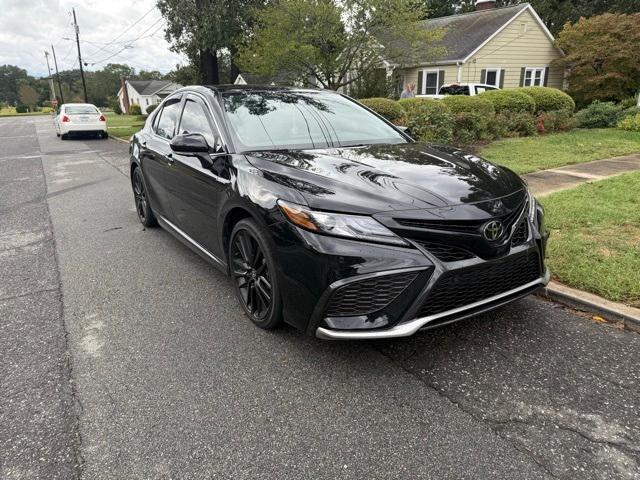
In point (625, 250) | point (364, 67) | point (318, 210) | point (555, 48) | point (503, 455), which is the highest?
point (555, 48)

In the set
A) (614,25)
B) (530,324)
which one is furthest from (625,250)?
(614,25)

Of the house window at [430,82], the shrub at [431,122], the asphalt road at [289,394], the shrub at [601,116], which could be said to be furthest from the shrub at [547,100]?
the asphalt road at [289,394]

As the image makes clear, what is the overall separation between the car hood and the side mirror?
402 millimetres

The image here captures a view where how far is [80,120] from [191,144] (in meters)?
18.8

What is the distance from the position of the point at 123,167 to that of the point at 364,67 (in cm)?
892

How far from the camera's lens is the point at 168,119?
483cm

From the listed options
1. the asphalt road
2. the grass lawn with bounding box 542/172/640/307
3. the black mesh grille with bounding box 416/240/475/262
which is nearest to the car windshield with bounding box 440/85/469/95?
the grass lawn with bounding box 542/172/640/307

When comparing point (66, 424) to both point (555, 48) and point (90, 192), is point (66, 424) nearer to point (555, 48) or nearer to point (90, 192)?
point (90, 192)

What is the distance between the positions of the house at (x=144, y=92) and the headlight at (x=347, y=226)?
68.2 m

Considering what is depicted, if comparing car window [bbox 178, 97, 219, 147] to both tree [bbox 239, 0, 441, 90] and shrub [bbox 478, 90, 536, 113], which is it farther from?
tree [bbox 239, 0, 441, 90]

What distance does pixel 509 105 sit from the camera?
41.7 feet

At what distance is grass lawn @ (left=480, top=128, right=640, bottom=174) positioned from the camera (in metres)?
8.50

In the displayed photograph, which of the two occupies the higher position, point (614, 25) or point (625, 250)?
point (614, 25)

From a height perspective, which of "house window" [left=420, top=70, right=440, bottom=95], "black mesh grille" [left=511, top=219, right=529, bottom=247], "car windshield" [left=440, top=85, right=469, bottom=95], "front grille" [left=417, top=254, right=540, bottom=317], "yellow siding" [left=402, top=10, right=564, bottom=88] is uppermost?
"yellow siding" [left=402, top=10, right=564, bottom=88]
